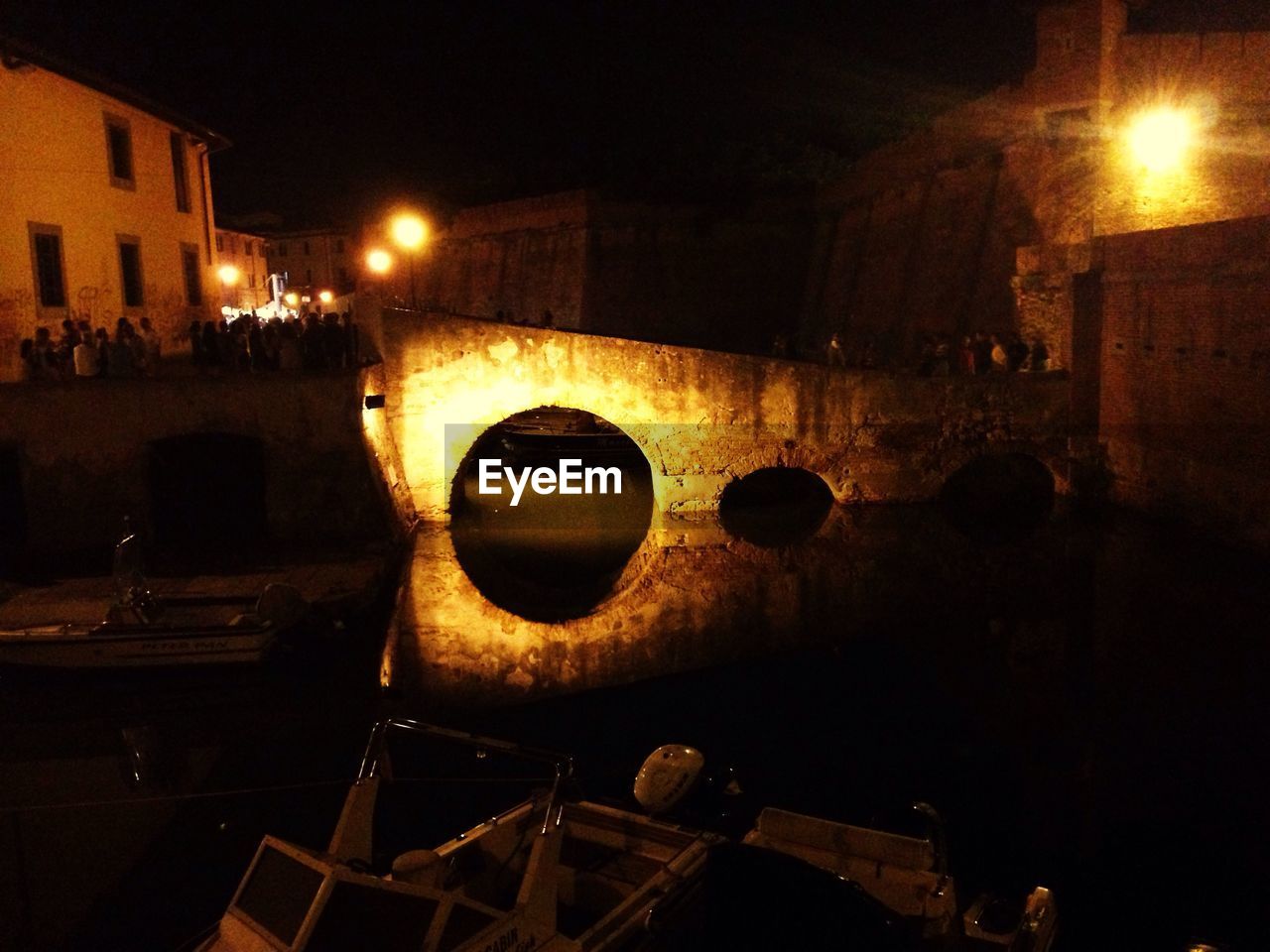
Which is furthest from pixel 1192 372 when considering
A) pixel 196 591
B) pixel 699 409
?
pixel 196 591

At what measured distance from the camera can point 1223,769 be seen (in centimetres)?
870

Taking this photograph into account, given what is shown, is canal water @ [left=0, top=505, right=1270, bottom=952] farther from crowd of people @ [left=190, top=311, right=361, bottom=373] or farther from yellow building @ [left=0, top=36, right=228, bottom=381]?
yellow building @ [left=0, top=36, right=228, bottom=381]

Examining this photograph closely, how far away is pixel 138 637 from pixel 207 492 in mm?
6036

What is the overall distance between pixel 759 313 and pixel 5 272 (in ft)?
68.3

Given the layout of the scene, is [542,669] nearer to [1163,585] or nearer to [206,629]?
[206,629]

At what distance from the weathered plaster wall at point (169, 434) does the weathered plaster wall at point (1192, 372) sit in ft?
38.2

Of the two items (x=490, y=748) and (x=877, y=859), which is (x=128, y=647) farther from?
(x=877, y=859)

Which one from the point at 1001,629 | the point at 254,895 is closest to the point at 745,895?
the point at 254,895

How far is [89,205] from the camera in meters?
16.6

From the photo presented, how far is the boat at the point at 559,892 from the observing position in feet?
14.8

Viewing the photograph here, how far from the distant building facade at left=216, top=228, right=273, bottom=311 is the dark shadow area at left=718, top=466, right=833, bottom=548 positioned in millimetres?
22319

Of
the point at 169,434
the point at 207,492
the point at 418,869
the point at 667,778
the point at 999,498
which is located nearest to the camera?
the point at 418,869

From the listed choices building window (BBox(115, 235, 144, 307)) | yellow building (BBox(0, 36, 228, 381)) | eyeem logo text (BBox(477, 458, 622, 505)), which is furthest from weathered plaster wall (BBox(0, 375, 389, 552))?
eyeem logo text (BBox(477, 458, 622, 505))

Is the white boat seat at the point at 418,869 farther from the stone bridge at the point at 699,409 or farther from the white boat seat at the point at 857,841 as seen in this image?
the stone bridge at the point at 699,409
